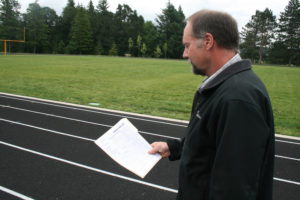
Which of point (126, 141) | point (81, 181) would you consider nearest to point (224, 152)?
point (126, 141)

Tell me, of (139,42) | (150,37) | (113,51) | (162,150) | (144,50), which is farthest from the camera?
(150,37)

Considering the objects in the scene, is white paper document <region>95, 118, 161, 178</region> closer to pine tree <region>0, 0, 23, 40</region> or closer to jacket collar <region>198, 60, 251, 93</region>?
jacket collar <region>198, 60, 251, 93</region>

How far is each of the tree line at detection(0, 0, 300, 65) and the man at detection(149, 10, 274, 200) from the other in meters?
59.3

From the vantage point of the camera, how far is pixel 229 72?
1352 millimetres

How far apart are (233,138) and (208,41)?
1.91 ft

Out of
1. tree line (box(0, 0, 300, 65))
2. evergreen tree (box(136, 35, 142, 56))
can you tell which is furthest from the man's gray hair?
evergreen tree (box(136, 35, 142, 56))

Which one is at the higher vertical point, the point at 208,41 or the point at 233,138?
the point at 208,41

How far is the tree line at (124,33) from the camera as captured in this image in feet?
197

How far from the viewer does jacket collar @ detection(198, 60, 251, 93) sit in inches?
52.9

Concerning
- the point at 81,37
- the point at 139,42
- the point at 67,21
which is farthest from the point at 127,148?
the point at 67,21

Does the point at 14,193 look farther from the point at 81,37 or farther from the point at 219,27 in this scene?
the point at 81,37

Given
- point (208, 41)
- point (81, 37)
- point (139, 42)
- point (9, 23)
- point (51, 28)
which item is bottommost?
point (208, 41)

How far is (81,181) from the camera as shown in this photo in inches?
153

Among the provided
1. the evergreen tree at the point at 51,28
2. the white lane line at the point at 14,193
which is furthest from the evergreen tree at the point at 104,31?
the white lane line at the point at 14,193
